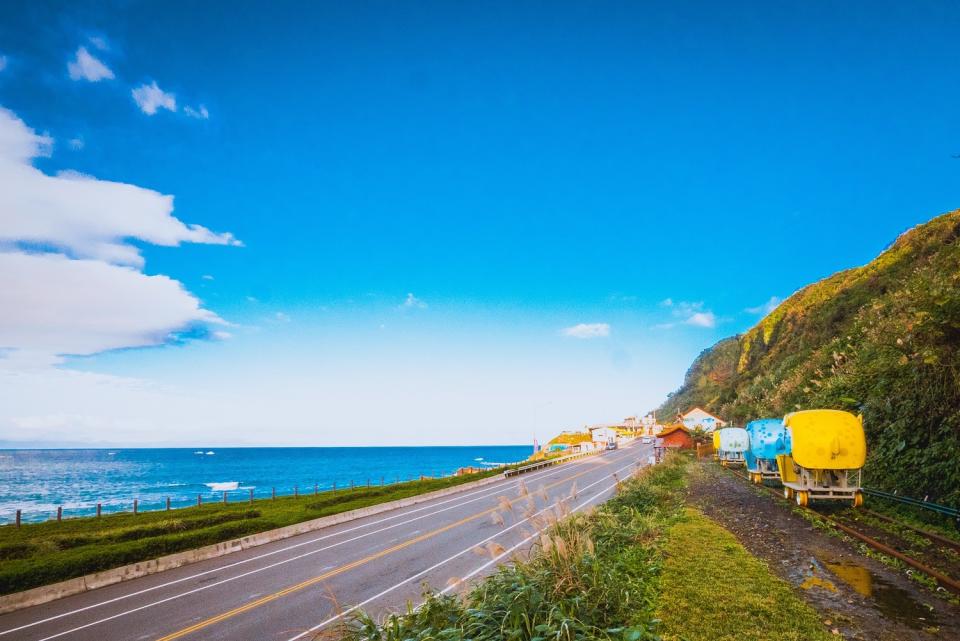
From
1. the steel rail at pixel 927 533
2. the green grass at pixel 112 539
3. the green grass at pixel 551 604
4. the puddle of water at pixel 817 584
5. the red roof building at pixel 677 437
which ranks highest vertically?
the green grass at pixel 551 604

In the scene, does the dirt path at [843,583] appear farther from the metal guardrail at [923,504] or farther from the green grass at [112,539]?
the green grass at [112,539]

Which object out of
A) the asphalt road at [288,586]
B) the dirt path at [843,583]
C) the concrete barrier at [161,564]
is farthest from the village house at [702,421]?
the asphalt road at [288,586]

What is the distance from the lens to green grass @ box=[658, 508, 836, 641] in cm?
679

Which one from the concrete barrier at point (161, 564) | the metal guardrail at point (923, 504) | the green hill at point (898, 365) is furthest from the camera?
the green hill at point (898, 365)

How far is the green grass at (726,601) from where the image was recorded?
6789 mm

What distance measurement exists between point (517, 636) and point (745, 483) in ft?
79.2

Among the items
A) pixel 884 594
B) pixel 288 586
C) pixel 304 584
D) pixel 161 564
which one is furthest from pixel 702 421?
pixel 161 564

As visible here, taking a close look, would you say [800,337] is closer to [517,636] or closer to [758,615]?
[758,615]

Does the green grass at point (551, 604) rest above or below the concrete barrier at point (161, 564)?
above

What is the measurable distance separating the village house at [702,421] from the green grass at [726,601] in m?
59.8

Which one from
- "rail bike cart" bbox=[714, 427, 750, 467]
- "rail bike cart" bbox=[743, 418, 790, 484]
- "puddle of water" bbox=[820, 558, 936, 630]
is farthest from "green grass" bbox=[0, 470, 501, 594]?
"rail bike cart" bbox=[714, 427, 750, 467]

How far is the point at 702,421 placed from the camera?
257 feet

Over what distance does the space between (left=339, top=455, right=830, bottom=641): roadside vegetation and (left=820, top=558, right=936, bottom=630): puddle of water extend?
49.7 inches

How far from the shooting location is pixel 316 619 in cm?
1105
